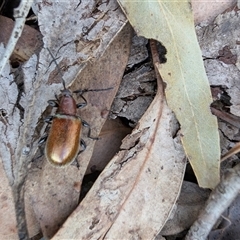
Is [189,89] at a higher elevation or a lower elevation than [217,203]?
higher

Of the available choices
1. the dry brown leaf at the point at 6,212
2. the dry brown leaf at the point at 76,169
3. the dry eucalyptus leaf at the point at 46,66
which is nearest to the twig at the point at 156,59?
the dry brown leaf at the point at 76,169

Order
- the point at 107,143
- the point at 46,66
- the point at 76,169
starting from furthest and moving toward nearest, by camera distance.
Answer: the point at 107,143, the point at 76,169, the point at 46,66

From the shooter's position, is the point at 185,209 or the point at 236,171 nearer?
the point at 236,171

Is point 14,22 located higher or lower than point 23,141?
higher

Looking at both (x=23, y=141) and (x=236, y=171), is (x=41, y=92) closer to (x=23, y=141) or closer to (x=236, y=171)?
(x=23, y=141)

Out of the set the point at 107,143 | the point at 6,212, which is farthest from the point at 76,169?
the point at 6,212

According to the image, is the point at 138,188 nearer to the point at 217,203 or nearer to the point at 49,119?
the point at 217,203

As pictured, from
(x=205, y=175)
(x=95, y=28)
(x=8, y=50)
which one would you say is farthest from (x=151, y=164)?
(x=8, y=50)

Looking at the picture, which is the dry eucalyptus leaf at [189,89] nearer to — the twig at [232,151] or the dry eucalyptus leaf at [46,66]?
the twig at [232,151]

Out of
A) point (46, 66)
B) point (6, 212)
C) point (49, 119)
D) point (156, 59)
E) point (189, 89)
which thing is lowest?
point (6, 212)
